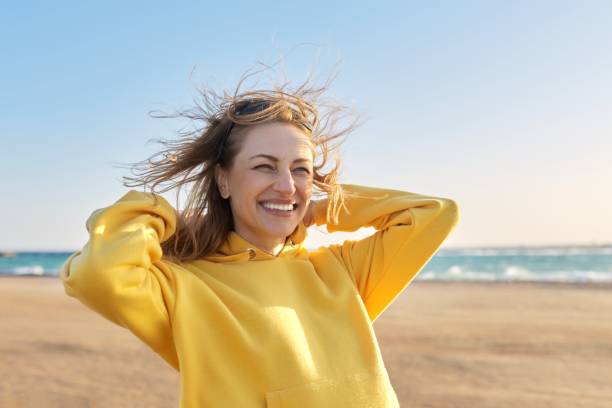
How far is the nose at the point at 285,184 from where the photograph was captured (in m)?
2.00

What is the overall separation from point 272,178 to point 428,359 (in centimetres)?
500

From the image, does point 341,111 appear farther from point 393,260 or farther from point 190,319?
point 190,319

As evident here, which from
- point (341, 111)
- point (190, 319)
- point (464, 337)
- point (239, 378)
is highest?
point (341, 111)

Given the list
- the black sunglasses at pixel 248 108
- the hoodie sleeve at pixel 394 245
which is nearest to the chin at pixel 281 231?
the hoodie sleeve at pixel 394 245

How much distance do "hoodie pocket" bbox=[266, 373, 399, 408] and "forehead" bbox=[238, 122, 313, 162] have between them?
2.32 ft

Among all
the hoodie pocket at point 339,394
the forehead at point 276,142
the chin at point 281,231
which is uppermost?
the forehead at point 276,142

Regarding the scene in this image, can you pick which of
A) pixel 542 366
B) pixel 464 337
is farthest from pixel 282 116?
pixel 464 337

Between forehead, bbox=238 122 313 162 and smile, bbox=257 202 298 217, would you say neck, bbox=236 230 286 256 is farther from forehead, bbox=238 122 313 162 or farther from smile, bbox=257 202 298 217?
forehead, bbox=238 122 313 162

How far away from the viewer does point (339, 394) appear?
1840 mm

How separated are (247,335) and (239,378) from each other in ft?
0.39

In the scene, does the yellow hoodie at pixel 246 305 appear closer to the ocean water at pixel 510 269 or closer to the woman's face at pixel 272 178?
the woman's face at pixel 272 178

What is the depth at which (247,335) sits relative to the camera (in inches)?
71.8

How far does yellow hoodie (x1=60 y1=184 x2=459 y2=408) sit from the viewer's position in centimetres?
171

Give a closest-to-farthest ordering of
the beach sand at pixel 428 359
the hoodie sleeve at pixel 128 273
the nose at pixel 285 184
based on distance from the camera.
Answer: the hoodie sleeve at pixel 128 273 → the nose at pixel 285 184 → the beach sand at pixel 428 359
